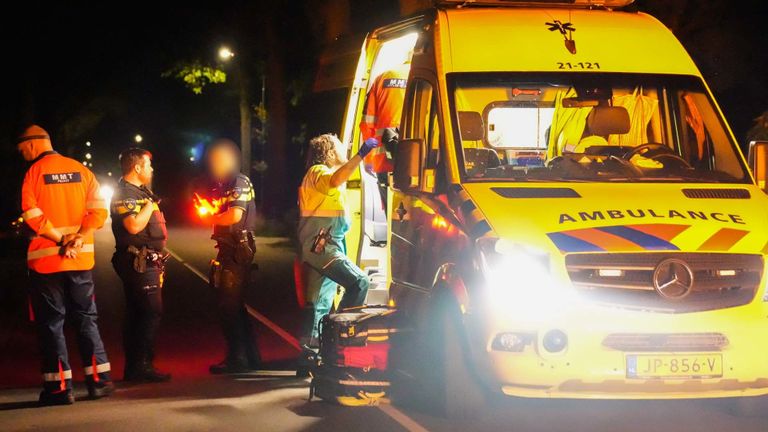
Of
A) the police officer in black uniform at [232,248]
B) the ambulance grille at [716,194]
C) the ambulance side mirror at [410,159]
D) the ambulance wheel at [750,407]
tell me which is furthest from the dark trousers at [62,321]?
the ambulance wheel at [750,407]

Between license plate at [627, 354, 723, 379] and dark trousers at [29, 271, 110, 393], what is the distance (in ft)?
12.3

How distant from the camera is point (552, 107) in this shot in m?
11.1

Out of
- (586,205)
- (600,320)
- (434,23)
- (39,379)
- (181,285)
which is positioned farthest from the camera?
(181,285)

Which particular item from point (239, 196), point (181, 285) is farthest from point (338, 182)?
point (181, 285)

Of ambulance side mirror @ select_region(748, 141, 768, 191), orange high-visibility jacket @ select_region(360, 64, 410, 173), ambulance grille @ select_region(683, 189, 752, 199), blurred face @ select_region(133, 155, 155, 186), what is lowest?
ambulance grille @ select_region(683, 189, 752, 199)

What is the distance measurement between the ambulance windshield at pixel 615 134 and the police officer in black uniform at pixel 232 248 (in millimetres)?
1846

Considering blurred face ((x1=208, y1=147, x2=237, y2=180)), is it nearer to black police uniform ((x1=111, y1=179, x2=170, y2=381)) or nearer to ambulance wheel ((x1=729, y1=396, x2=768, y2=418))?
black police uniform ((x1=111, y1=179, x2=170, y2=381))

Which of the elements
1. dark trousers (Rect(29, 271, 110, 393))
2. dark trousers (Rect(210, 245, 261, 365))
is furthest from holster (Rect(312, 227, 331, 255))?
dark trousers (Rect(29, 271, 110, 393))

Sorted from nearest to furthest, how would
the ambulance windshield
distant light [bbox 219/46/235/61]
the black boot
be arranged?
the ambulance windshield
the black boot
distant light [bbox 219/46/235/61]

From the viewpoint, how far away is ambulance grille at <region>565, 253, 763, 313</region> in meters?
7.43

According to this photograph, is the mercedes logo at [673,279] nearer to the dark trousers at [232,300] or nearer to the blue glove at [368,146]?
the blue glove at [368,146]

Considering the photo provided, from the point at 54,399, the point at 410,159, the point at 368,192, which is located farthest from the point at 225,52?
the point at 410,159

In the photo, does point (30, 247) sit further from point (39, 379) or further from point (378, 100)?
point (378, 100)

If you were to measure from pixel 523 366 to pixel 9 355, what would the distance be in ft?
20.4
